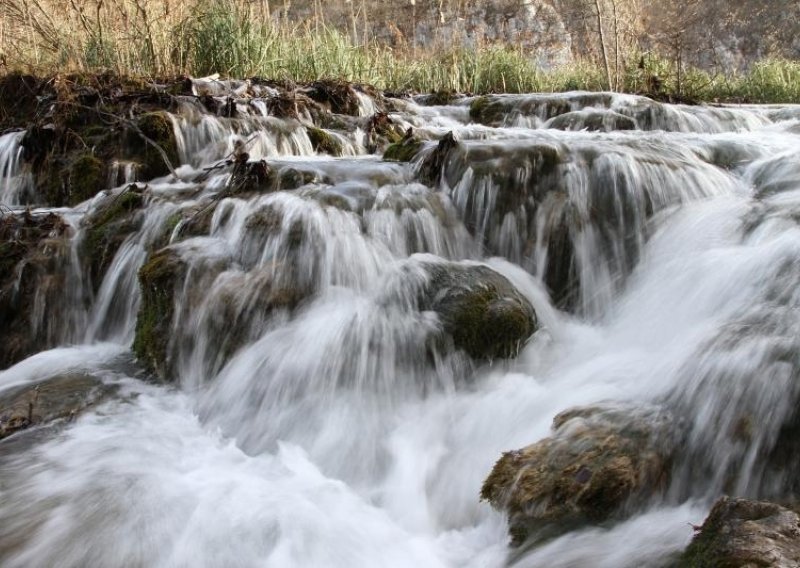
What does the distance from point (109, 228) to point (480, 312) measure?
8.32 ft

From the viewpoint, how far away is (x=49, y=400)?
9.37 ft

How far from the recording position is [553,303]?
3.52m

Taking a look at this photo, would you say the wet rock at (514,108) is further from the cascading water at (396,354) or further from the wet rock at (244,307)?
the wet rock at (244,307)

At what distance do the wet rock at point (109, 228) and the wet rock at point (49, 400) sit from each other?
1.00 metres

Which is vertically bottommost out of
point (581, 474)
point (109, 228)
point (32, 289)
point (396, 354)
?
point (581, 474)

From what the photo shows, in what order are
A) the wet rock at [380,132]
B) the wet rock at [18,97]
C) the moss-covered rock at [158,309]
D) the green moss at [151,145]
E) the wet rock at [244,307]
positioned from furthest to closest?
the wet rock at [18,97] → the wet rock at [380,132] → the green moss at [151,145] → the moss-covered rock at [158,309] → the wet rock at [244,307]

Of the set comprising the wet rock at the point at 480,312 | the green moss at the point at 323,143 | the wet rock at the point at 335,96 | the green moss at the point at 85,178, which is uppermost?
the wet rock at the point at 335,96

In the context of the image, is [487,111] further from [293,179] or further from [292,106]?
[293,179]

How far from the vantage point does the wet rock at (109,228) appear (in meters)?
3.96

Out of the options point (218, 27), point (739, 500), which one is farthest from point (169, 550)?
point (218, 27)

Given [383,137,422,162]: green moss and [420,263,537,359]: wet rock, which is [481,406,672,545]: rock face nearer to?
[420,263,537,359]: wet rock

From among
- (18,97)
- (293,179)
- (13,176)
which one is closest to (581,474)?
(293,179)

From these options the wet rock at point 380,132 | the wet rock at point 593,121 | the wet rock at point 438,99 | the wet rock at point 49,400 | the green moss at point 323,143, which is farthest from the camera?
the wet rock at point 438,99

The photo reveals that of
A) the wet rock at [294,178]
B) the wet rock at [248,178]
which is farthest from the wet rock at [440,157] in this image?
the wet rock at [248,178]
